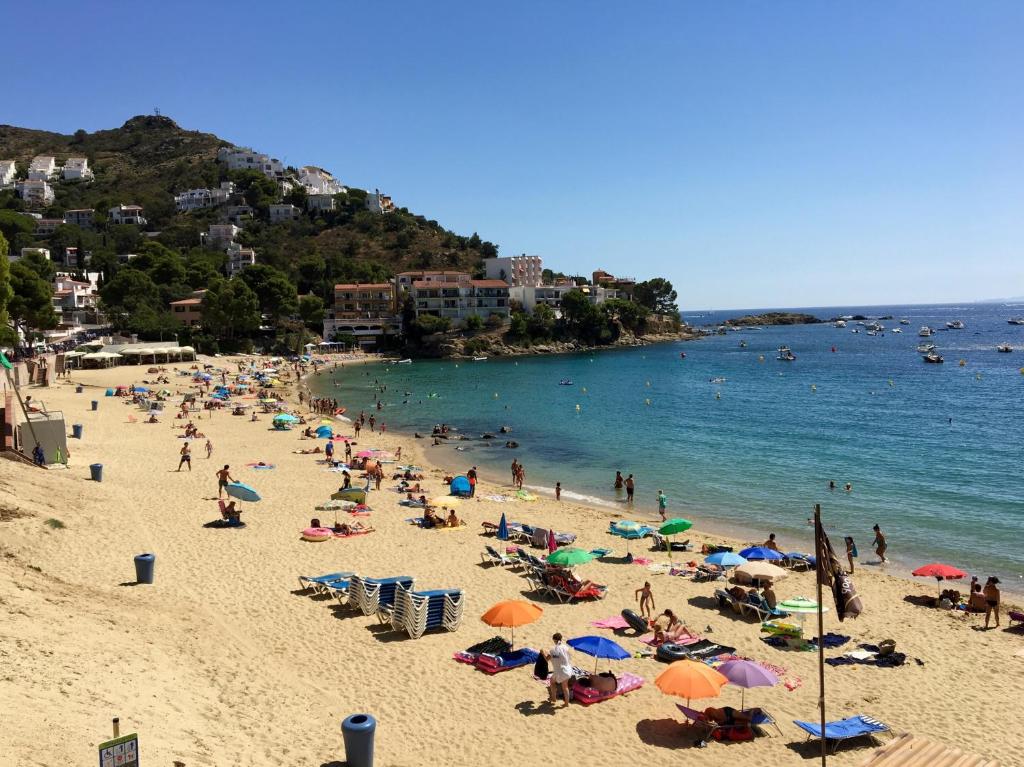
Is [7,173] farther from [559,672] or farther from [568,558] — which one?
[559,672]

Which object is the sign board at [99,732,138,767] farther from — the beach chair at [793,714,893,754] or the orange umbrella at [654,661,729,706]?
the beach chair at [793,714,893,754]

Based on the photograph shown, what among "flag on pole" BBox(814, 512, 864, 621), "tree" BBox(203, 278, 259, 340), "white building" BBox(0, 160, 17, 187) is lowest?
"flag on pole" BBox(814, 512, 864, 621)

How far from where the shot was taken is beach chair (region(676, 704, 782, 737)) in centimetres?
946

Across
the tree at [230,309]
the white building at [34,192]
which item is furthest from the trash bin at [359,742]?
the white building at [34,192]

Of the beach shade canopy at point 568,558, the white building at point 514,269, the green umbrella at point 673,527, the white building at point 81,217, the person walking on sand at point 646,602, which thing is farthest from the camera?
the white building at point 81,217

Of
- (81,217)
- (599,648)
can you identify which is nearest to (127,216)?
(81,217)

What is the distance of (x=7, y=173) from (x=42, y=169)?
7.93 meters

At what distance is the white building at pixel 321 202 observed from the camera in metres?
139

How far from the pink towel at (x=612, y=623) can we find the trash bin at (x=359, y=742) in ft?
21.1

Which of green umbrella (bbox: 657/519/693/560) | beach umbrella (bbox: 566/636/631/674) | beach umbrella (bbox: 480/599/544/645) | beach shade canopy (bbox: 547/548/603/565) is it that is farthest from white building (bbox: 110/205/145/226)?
beach umbrella (bbox: 566/636/631/674)

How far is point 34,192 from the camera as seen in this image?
5861 inches

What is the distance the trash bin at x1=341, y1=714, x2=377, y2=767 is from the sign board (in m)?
2.29

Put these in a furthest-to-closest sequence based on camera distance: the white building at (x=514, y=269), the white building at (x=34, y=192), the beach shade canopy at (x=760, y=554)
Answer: the white building at (x=34, y=192) → the white building at (x=514, y=269) → the beach shade canopy at (x=760, y=554)

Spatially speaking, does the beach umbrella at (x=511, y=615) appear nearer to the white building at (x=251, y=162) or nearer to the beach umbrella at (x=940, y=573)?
the beach umbrella at (x=940, y=573)
